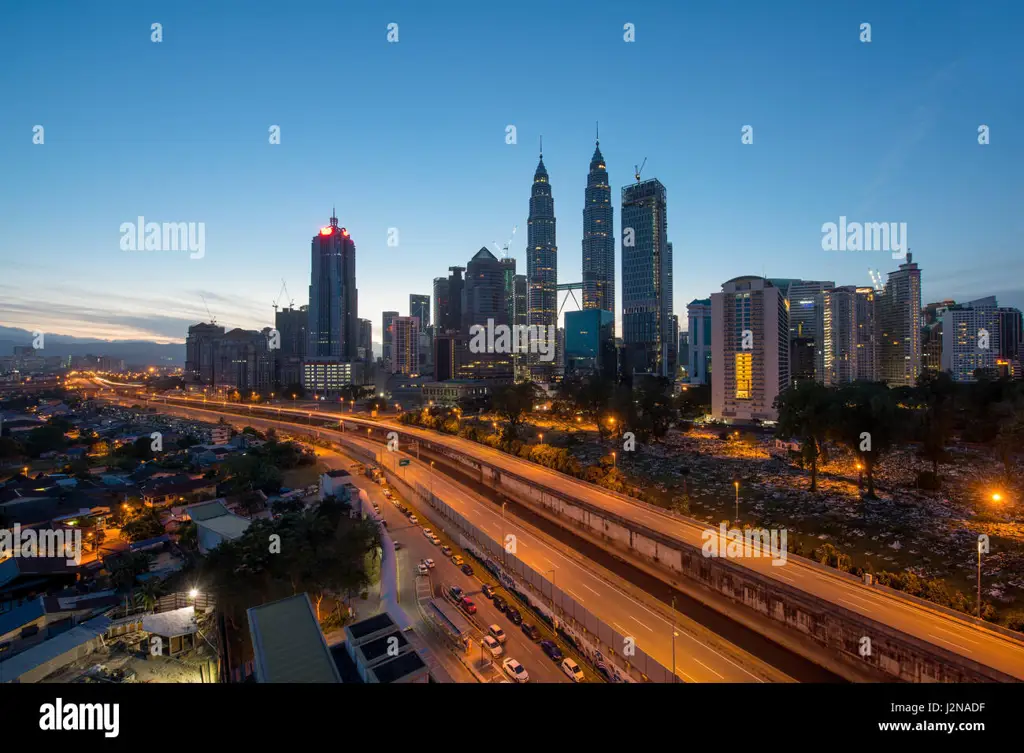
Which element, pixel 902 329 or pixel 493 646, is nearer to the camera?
pixel 493 646

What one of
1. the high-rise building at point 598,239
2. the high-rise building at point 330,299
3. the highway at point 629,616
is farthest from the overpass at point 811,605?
the high-rise building at point 598,239

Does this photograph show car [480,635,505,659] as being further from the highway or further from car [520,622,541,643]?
car [520,622,541,643]

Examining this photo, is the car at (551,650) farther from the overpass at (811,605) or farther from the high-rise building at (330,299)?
the high-rise building at (330,299)

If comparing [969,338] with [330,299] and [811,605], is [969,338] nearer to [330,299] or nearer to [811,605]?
[811,605]

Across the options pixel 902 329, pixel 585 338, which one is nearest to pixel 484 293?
pixel 585 338

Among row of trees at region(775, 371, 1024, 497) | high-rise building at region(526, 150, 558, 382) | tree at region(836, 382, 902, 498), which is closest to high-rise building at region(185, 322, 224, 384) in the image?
high-rise building at region(526, 150, 558, 382)

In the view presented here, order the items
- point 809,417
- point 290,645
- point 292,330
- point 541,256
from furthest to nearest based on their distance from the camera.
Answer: point 541,256 < point 292,330 < point 809,417 < point 290,645
